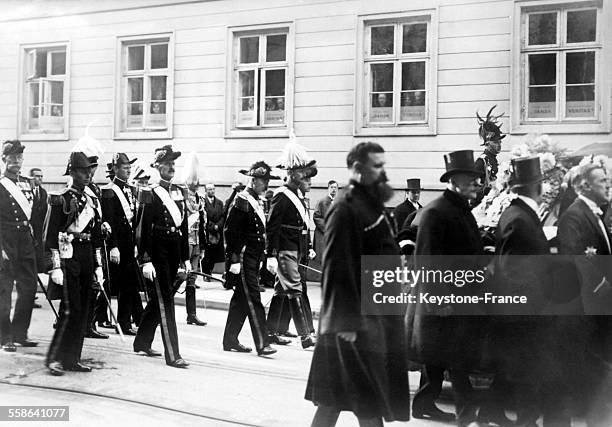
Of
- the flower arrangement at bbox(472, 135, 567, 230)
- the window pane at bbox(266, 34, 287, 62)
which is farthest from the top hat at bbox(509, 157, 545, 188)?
the window pane at bbox(266, 34, 287, 62)

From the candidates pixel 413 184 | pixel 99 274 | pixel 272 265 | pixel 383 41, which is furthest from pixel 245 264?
pixel 383 41

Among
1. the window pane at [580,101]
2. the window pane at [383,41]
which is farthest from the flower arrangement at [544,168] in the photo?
the window pane at [383,41]

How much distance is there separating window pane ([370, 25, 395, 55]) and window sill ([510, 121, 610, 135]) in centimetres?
75

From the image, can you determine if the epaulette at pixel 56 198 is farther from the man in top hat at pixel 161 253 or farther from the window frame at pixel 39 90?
the man in top hat at pixel 161 253

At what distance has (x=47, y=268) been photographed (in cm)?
432

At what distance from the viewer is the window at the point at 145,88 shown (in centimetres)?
403

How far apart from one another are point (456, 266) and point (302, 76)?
136 cm

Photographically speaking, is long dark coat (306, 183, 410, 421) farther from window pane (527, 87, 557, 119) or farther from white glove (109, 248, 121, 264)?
Result: white glove (109, 248, 121, 264)

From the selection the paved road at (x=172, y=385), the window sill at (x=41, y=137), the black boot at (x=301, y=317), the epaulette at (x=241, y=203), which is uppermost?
the window sill at (x=41, y=137)

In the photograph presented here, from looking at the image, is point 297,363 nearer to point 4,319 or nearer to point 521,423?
point 521,423

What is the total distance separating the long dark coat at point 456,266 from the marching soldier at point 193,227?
1.51 metres

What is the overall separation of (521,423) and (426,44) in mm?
1861

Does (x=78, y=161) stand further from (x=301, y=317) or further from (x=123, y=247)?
(x=301, y=317)

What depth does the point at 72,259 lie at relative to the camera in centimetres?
419
